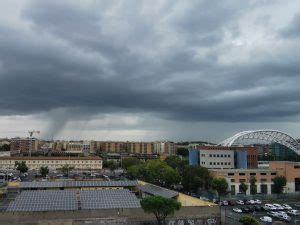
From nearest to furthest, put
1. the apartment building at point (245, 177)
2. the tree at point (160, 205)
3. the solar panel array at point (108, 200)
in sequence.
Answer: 1. the tree at point (160, 205)
2. the solar panel array at point (108, 200)
3. the apartment building at point (245, 177)

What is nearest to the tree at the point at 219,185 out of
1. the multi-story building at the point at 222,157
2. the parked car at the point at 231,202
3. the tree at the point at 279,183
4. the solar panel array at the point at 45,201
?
the parked car at the point at 231,202

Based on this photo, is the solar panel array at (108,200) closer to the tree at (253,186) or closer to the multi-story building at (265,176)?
the tree at (253,186)

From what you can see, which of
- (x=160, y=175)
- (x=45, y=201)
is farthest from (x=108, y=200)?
(x=160, y=175)

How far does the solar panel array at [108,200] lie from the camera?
37.5 m

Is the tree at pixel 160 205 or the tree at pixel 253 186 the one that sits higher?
the tree at pixel 160 205

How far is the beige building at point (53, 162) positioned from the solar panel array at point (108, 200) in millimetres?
91120

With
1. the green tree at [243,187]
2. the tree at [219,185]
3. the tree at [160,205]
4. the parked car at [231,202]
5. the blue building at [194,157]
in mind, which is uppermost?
the blue building at [194,157]

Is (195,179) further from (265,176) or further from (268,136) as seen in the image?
(268,136)

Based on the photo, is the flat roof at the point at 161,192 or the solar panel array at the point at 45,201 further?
the flat roof at the point at 161,192

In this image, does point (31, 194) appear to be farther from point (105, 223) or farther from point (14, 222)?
point (105, 223)

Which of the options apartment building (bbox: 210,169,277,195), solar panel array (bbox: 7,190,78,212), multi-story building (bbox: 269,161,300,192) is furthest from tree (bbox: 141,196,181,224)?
multi-story building (bbox: 269,161,300,192)

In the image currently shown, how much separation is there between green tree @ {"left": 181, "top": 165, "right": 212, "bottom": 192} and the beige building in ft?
226

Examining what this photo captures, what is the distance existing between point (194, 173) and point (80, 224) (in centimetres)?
3542

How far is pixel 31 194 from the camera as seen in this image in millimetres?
41875
